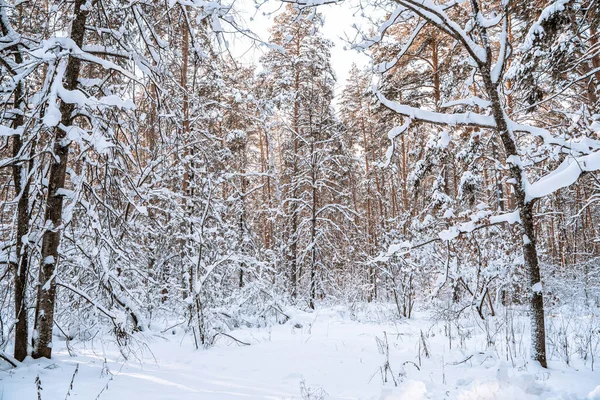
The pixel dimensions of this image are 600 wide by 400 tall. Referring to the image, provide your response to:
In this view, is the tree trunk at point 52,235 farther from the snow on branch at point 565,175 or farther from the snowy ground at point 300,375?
the snow on branch at point 565,175

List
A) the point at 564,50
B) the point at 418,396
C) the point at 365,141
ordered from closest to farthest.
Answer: the point at 418,396, the point at 564,50, the point at 365,141

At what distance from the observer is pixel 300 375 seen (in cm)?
349

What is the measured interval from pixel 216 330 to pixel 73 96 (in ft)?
12.7

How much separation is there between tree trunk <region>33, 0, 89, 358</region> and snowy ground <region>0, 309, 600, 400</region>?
0.28 m

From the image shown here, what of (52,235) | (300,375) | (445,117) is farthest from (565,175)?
(52,235)

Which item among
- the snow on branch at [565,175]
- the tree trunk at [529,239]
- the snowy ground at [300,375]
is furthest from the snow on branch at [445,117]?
the snowy ground at [300,375]

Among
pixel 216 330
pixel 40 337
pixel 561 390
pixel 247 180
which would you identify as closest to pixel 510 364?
pixel 561 390

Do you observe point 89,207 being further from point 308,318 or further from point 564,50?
point 564,50

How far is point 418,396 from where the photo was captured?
2.55 metres

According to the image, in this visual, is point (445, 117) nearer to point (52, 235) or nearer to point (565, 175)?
point (565, 175)

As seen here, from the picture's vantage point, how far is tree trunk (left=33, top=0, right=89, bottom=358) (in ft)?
11.3

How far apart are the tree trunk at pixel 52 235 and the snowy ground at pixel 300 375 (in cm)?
28

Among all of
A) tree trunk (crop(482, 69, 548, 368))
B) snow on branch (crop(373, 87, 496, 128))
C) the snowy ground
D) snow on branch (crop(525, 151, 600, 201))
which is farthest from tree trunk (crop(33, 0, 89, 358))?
snow on branch (crop(525, 151, 600, 201))

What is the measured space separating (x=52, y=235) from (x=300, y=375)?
123 inches
